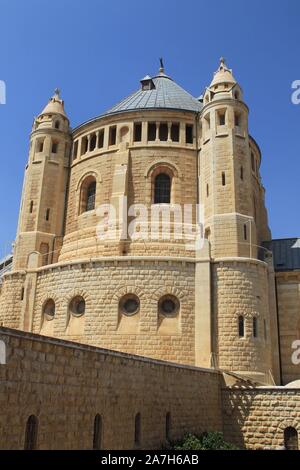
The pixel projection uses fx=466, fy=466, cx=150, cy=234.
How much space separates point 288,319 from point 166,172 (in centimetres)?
1078

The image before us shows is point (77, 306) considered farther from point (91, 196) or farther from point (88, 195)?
point (88, 195)

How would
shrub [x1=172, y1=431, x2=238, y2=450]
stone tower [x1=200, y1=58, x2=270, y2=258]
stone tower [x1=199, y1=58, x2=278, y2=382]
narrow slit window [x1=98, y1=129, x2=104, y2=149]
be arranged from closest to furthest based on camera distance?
shrub [x1=172, y1=431, x2=238, y2=450], stone tower [x1=199, y1=58, x2=278, y2=382], stone tower [x1=200, y1=58, x2=270, y2=258], narrow slit window [x1=98, y1=129, x2=104, y2=149]

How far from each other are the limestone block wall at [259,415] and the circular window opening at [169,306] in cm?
453

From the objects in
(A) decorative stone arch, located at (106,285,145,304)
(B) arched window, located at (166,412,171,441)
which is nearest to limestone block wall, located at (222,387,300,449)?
(B) arched window, located at (166,412,171,441)

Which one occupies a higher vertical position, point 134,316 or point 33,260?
Answer: point 33,260

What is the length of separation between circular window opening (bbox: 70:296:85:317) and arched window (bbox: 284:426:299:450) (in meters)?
10.9

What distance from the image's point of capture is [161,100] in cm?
3039

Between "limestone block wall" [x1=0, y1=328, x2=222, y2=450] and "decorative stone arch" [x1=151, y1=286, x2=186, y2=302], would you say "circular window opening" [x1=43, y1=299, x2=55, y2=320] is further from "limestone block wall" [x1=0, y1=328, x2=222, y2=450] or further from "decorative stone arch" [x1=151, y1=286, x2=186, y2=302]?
"limestone block wall" [x1=0, y1=328, x2=222, y2=450]

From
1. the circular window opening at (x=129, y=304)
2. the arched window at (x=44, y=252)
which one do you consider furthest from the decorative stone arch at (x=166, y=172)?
the arched window at (x=44, y=252)

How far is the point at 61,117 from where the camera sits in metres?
31.4

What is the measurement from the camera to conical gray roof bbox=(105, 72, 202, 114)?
29.6m

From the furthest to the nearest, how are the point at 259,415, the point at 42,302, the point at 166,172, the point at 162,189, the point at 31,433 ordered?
the point at 166,172 < the point at 162,189 < the point at 42,302 < the point at 259,415 < the point at 31,433

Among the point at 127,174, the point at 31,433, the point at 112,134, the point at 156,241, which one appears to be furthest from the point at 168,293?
the point at 31,433

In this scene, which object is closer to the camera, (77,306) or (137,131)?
(77,306)
